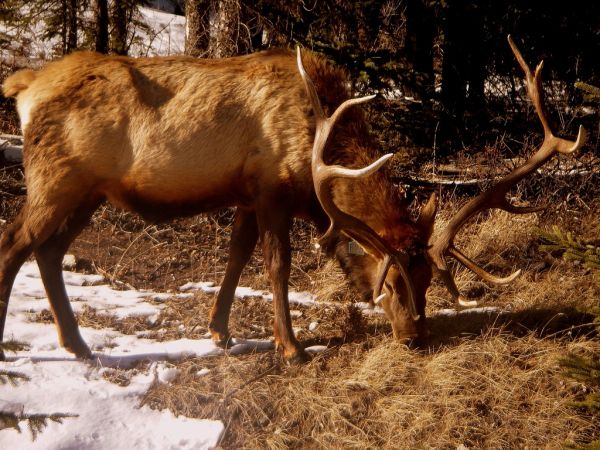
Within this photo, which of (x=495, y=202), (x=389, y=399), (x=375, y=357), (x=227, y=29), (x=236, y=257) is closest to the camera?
(x=389, y=399)

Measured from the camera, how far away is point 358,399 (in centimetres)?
443

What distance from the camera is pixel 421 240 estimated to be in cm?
496

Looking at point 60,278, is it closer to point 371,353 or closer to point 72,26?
point 371,353

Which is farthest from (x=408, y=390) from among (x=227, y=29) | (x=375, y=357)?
(x=227, y=29)

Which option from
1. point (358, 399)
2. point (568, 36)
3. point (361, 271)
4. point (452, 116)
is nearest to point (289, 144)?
point (361, 271)

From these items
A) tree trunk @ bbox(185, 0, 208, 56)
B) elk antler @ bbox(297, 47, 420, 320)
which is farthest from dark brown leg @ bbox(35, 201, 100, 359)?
tree trunk @ bbox(185, 0, 208, 56)

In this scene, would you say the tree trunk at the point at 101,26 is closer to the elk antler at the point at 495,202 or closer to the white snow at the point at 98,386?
the white snow at the point at 98,386

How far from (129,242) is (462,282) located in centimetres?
322

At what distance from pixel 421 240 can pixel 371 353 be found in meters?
0.84

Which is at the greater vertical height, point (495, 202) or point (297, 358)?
point (495, 202)

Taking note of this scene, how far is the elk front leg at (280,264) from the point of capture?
190 inches

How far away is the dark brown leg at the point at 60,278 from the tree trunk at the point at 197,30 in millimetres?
3659

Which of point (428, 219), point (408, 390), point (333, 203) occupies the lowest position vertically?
point (408, 390)

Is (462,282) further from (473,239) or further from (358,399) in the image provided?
(358,399)
